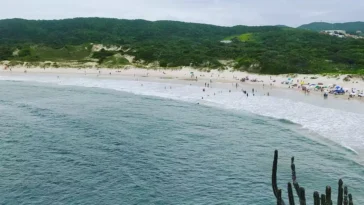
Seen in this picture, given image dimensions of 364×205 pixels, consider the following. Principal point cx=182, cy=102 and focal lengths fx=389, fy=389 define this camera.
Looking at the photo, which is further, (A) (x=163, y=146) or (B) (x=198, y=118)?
(B) (x=198, y=118)

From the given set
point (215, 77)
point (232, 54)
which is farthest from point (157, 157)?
point (232, 54)

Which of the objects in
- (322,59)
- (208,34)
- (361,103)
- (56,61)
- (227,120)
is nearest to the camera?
(227,120)

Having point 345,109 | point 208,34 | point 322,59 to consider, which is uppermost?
point 208,34

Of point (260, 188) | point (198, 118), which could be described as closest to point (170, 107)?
point (198, 118)

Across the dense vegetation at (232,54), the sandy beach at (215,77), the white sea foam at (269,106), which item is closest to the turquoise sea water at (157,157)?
the white sea foam at (269,106)

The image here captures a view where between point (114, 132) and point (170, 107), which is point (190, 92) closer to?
point (170, 107)

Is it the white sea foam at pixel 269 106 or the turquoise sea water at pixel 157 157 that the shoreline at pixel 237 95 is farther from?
the turquoise sea water at pixel 157 157

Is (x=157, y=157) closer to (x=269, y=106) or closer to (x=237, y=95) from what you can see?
(x=269, y=106)
